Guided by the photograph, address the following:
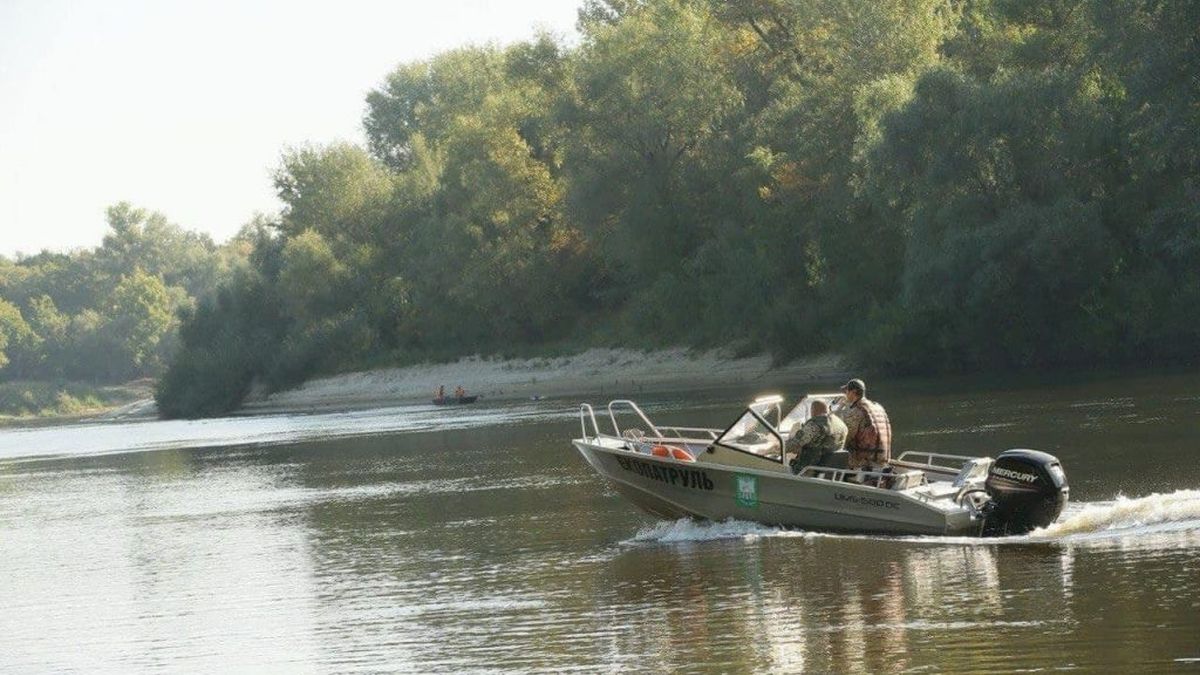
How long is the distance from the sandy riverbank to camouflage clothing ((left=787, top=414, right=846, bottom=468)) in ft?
141

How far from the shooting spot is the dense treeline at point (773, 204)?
5369 cm

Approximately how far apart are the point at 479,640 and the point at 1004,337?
43542 millimetres

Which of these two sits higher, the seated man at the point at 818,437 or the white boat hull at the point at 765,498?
the seated man at the point at 818,437

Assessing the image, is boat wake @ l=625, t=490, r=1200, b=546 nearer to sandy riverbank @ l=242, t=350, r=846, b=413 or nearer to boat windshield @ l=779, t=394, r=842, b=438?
boat windshield @ l=779, t=394, r=842, b=438

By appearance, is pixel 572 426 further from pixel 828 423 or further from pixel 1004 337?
pixel 828 423

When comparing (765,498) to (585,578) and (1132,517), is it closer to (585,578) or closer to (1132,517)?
(585,578)

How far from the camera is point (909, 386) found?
55938mm

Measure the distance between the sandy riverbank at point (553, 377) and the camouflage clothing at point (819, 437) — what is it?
42937 millimetres

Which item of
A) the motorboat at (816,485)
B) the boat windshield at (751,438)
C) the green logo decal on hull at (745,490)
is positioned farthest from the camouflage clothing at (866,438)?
the green logo decal on hull at (745,490)

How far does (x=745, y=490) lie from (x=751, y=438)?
2.48 feet

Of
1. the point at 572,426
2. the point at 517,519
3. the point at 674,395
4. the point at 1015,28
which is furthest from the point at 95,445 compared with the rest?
the point at 517,519

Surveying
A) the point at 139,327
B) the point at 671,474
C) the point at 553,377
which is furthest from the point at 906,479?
the point at 139,327

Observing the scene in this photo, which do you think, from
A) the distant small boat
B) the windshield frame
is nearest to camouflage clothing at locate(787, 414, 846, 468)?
the windshield frame

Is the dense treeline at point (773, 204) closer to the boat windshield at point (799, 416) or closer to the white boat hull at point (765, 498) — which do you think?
the boat windshield at point (799, 416)
